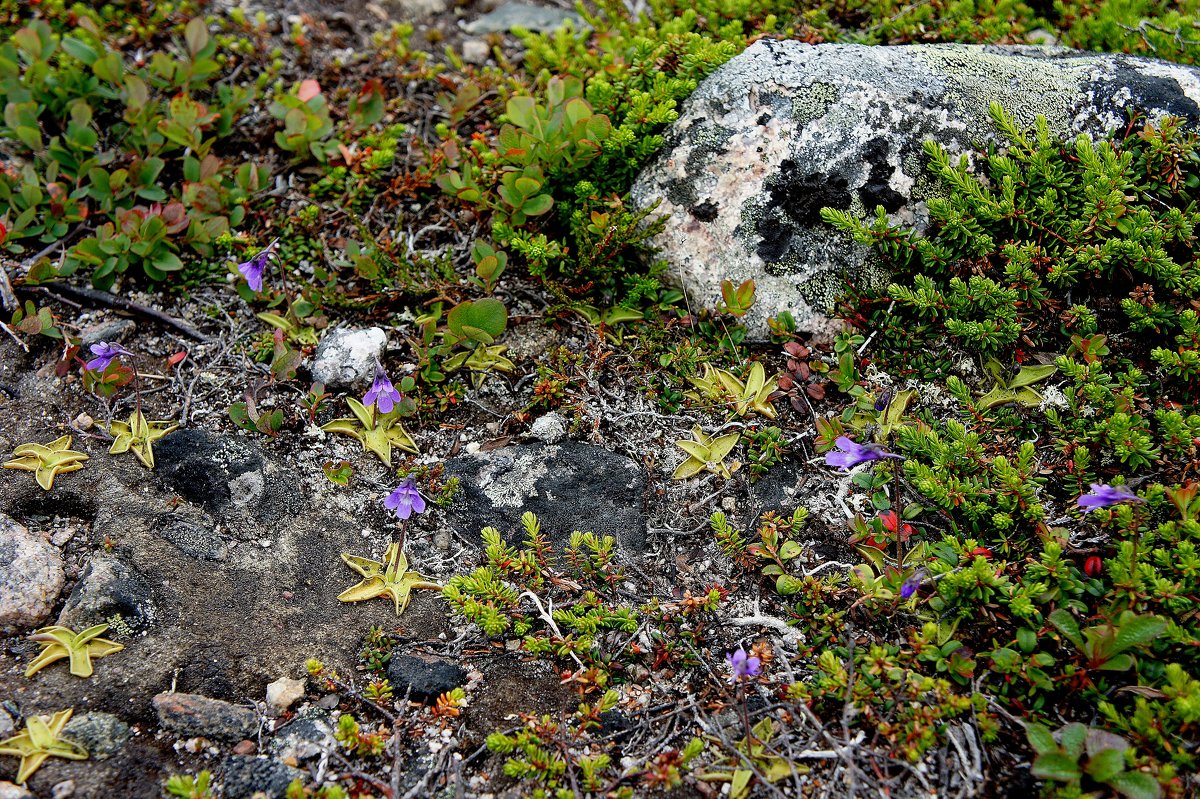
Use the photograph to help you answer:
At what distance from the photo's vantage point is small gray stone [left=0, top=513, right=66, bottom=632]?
9.52 feet

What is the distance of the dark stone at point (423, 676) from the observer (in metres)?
2.90

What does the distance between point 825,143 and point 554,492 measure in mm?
2042

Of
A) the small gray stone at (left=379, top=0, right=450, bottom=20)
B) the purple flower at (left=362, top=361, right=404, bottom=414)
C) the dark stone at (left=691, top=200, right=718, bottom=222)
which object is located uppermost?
the small gray stone at (left=379, top=0, right=450, bottom=20)

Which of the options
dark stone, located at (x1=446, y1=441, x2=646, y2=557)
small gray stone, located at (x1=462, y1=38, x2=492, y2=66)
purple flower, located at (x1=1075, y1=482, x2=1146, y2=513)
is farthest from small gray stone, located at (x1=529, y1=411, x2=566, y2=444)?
small gray stone, located at (x1=462, y1=38, x2=492, y2=66)

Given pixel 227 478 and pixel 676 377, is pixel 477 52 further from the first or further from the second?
pixel 227 478

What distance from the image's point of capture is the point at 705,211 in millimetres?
3879

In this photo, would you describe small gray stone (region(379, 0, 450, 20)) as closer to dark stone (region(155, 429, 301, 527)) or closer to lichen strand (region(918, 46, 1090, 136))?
lichen strand (region(918, 46, 1090, 136))

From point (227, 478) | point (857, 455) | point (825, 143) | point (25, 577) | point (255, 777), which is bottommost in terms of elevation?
point (255, 777)

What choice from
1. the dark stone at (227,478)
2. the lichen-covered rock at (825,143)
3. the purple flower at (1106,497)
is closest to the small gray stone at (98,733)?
the dark stone at (227,478)

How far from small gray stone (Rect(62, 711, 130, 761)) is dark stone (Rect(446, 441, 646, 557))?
1319 mm

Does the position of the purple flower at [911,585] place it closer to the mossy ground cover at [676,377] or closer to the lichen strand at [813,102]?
the mossy ground cover at [676,377]

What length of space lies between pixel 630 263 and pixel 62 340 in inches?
107

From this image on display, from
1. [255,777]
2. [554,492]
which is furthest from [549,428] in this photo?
[255,777]

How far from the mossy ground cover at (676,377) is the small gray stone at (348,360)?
0.41 ft
